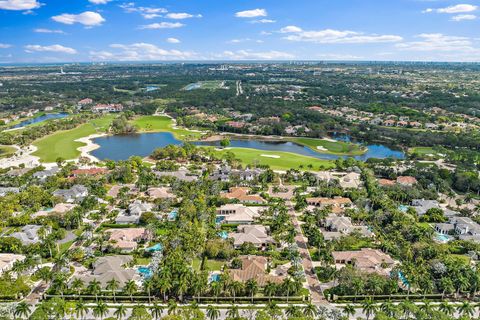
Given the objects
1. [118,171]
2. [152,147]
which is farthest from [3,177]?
[152,147]

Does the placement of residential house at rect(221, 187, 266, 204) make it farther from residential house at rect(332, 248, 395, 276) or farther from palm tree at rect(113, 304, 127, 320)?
palm tree at rect(113, 304, 127, 320)

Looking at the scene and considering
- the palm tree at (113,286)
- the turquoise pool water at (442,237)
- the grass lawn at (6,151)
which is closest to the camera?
the palm tree at (113,286)

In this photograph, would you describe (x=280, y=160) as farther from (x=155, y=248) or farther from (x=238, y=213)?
(x=155, y=248)

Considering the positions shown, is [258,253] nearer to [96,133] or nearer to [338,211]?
[338,211]

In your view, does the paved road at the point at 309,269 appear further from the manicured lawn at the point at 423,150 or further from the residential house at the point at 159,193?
the manicured lawn at the point at 423,150

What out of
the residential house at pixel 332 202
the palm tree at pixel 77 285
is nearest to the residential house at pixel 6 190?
the palm tree at pixel 77 285

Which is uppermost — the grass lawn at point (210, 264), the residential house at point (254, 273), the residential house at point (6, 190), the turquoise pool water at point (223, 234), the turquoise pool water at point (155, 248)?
the residential house at point (6, 190)

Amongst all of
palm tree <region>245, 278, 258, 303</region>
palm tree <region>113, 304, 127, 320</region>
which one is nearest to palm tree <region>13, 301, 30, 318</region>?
palm tree <region>113, 304, 127, 320</region>
